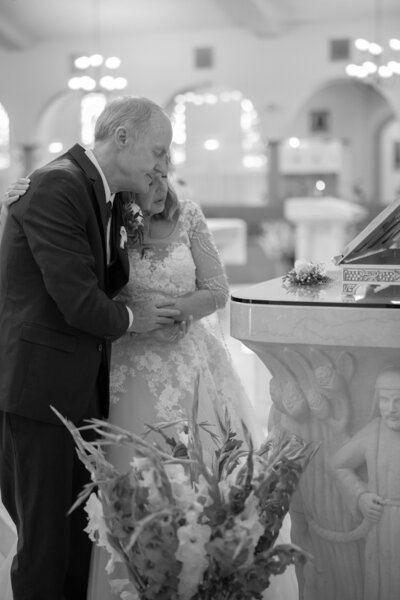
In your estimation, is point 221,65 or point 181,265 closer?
point 181,265

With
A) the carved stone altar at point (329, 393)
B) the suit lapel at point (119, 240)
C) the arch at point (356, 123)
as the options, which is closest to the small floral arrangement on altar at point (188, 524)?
the carved stone altar at point (329, 393)

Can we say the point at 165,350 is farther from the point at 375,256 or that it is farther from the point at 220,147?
the point at 220,147

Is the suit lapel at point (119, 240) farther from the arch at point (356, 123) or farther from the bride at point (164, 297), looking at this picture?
the arch at point (356, 123)

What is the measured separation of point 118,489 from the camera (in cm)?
184

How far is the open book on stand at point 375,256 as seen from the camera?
2.43 metres

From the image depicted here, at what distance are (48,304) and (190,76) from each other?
49.9 feet

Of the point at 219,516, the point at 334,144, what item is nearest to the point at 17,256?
the point at 219,516

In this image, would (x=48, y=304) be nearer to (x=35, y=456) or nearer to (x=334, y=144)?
(x=35, y=456)

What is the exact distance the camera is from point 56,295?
2.39 m

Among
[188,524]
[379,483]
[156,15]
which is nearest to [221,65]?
[156,15]

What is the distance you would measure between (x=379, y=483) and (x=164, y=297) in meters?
0.91

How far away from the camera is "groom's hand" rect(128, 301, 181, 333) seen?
271 cm

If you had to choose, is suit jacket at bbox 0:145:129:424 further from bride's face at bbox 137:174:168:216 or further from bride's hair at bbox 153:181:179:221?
bride's hair at bbox 153:181:179:221

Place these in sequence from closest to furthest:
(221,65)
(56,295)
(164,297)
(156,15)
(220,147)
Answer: (56,295) → (164,297) → (156,15) → (221,65) → (220,147)
